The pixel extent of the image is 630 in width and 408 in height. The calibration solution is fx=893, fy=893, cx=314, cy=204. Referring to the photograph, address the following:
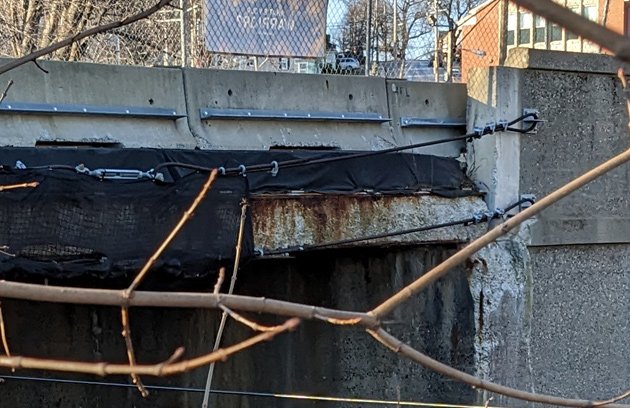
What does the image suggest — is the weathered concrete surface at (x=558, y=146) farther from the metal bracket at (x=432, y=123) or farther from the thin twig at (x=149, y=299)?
the thin twig at (x=149, y=299)

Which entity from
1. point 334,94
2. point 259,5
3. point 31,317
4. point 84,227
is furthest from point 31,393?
point 259,5

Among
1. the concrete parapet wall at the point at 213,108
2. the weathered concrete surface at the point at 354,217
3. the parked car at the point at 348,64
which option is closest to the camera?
the concrete parapet wall at the point at 213,108

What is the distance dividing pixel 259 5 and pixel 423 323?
8.54ft

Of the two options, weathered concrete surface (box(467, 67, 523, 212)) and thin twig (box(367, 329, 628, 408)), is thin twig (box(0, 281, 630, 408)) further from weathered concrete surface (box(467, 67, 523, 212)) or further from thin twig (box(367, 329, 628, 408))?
weathered concrete surface (box(467, 67, 523, 212))

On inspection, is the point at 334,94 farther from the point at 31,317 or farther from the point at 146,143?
the point at 31,317

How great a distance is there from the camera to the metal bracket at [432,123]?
6.39 m

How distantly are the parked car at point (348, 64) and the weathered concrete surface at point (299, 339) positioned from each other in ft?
11.9

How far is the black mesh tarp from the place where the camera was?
4.58 meters

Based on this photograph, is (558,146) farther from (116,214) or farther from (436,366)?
(436,366)

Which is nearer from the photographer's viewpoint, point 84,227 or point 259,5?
point 84,227

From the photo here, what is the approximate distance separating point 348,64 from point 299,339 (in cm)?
448

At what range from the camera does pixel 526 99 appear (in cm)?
618

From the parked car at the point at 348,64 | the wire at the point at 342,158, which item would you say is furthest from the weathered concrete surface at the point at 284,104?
the parked car at the point at 348,64

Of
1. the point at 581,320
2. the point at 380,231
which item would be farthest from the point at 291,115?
the point at 581,320
